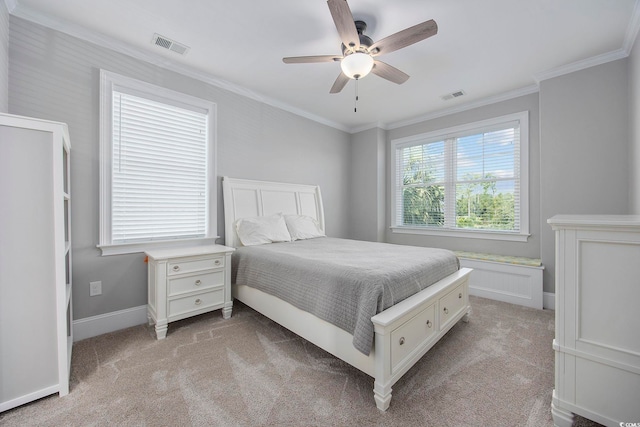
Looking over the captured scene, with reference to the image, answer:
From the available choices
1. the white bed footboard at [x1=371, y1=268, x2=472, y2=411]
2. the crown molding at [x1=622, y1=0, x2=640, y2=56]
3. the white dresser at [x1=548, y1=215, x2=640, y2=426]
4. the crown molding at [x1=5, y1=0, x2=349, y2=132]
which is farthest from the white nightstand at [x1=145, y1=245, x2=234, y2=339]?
the crown molding at [x1=622, y1=0, x2=640, y2=56]

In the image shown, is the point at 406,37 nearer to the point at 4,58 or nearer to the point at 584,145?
the point at 584,145

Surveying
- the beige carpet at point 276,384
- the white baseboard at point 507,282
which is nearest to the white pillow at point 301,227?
the beige carpet at point 276,384

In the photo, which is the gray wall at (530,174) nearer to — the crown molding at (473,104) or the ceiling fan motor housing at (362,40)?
the crown molding at (473,104)

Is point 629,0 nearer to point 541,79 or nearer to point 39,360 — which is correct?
point 541,79

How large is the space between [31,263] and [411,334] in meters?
2.30

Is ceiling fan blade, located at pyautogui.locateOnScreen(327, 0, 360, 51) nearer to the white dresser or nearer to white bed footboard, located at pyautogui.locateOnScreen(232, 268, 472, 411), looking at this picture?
the white dresser

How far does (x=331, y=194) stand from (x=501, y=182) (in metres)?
2.53

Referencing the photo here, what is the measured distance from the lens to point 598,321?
1266mm

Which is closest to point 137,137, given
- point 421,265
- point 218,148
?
point 218,148

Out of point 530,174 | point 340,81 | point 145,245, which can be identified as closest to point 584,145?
point 530,174

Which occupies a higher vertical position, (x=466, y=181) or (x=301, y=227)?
(x=466, y=181)

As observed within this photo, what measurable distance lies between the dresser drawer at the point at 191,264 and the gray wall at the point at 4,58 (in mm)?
1611

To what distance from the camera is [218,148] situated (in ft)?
10.3

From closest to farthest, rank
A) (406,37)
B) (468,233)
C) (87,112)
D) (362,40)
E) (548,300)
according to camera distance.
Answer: (406,37)
(362,40)
(87,112)
(548,300)
(468,233)
